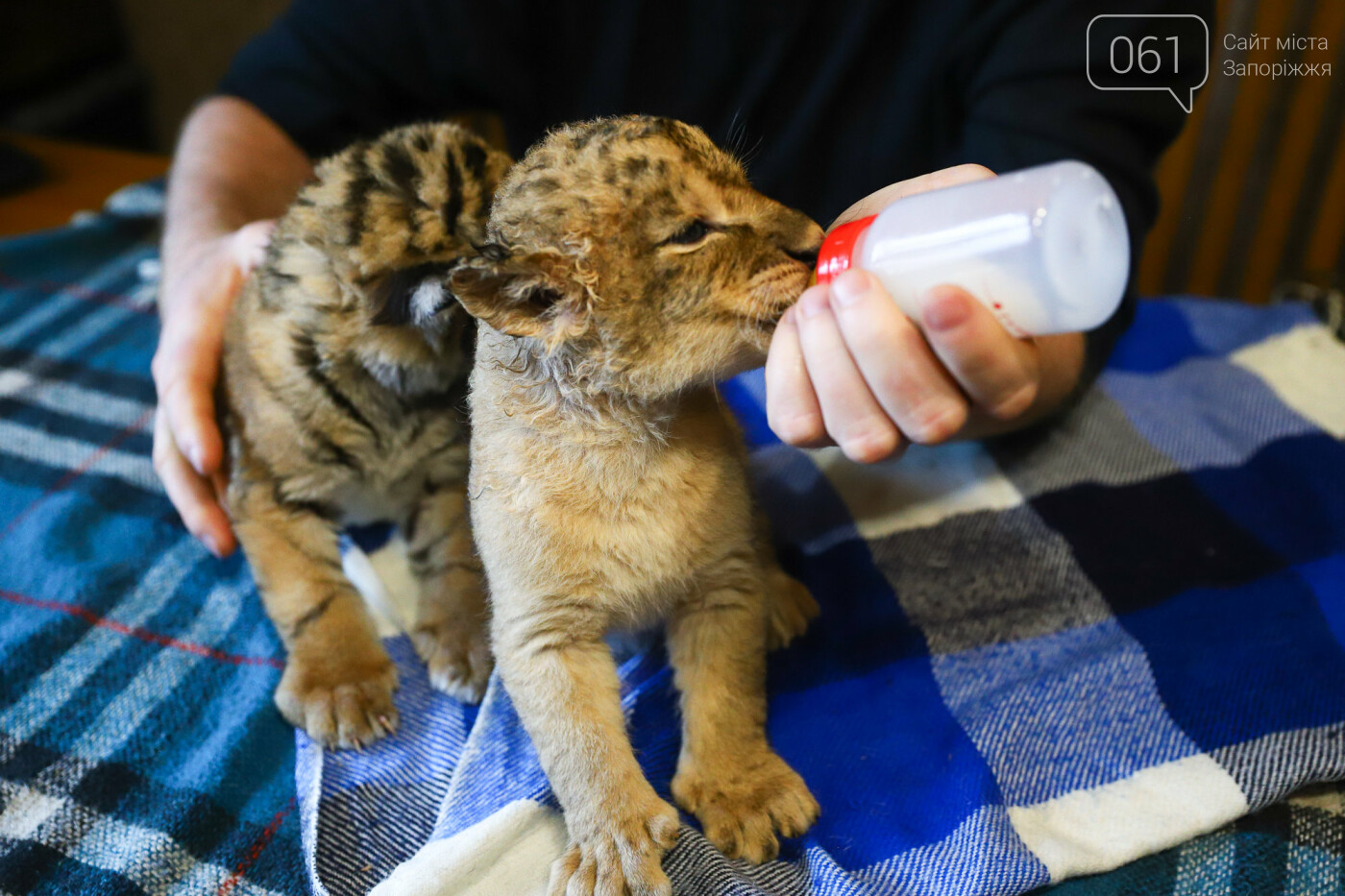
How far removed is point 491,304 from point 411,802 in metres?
0.62

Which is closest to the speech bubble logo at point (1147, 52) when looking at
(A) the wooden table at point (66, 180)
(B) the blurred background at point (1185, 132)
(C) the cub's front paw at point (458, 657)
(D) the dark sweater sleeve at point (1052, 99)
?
(D) the dark sweater sleeve at point (1052, 99)

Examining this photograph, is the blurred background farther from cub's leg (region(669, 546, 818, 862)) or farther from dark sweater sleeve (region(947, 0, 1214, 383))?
cub's leg (region(669, 546, 818, 862))

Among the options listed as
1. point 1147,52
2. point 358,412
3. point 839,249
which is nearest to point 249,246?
point 358,412

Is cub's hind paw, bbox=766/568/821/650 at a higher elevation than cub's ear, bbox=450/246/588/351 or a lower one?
lower

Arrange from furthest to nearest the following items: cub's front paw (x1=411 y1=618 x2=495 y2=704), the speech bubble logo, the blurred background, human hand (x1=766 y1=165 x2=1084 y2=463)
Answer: the blurred background → the speech bubble logo → cub's front paw (x1=411 y1=618 x2=495 y2=704) → human hand (x1=766 y1=165 x2=1084 y2=463)

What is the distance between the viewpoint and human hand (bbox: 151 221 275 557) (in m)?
1.43

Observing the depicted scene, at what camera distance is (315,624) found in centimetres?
132

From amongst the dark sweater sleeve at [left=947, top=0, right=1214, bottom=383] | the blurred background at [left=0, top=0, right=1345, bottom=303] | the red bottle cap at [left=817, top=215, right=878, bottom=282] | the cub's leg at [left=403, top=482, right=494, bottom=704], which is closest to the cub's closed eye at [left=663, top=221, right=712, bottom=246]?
the red bottle cap at [left=817, top=215, right=878, bottom=282]

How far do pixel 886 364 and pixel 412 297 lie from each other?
0.61 m

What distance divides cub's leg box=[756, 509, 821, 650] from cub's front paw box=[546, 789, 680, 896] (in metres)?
0.32

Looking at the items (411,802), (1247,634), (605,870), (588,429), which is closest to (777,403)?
(588,429)

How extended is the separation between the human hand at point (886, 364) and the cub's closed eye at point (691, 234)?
123 millimetres

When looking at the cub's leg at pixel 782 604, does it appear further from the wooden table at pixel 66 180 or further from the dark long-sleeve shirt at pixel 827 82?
the wooden table at pixel 66 180

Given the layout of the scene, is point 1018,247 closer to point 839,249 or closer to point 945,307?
point 945,307
